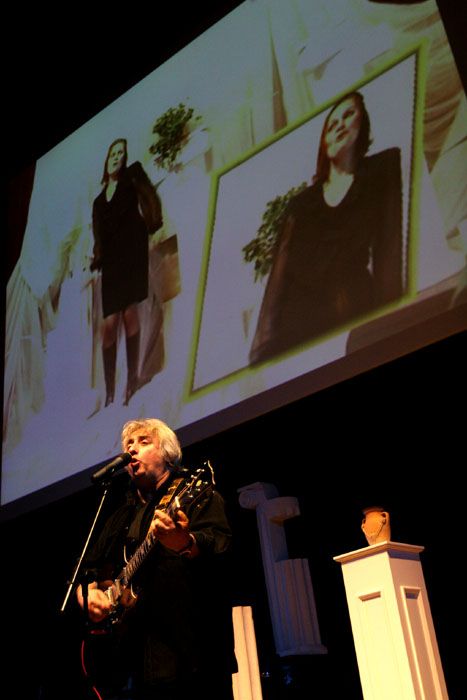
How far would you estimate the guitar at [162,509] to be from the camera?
85.3 inches

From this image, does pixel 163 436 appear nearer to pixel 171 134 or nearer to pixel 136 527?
pixel 136 527

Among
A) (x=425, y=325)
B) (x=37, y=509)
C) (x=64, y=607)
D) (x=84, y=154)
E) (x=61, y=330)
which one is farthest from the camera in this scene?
(x=84, y=154)

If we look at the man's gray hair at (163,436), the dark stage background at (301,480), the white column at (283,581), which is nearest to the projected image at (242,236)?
the dark stage background at (301,480)

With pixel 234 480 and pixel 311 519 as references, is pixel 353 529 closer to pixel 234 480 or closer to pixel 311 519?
pixel 311 519

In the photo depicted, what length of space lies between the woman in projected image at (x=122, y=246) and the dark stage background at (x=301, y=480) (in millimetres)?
466

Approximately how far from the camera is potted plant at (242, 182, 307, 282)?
2.96 m

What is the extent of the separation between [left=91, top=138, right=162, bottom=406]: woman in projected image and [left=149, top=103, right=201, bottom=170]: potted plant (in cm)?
12

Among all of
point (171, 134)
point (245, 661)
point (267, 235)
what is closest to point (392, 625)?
point (245, 661)

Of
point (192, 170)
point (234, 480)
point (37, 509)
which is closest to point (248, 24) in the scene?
point (192, 170)

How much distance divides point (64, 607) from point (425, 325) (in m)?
1.32

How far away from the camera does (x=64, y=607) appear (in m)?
2.10

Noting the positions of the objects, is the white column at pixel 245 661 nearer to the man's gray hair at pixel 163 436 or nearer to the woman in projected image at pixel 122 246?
the man's gray hair at pixel 163 436

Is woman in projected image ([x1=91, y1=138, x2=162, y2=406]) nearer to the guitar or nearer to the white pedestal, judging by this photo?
the guitar

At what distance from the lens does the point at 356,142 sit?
2787mm
